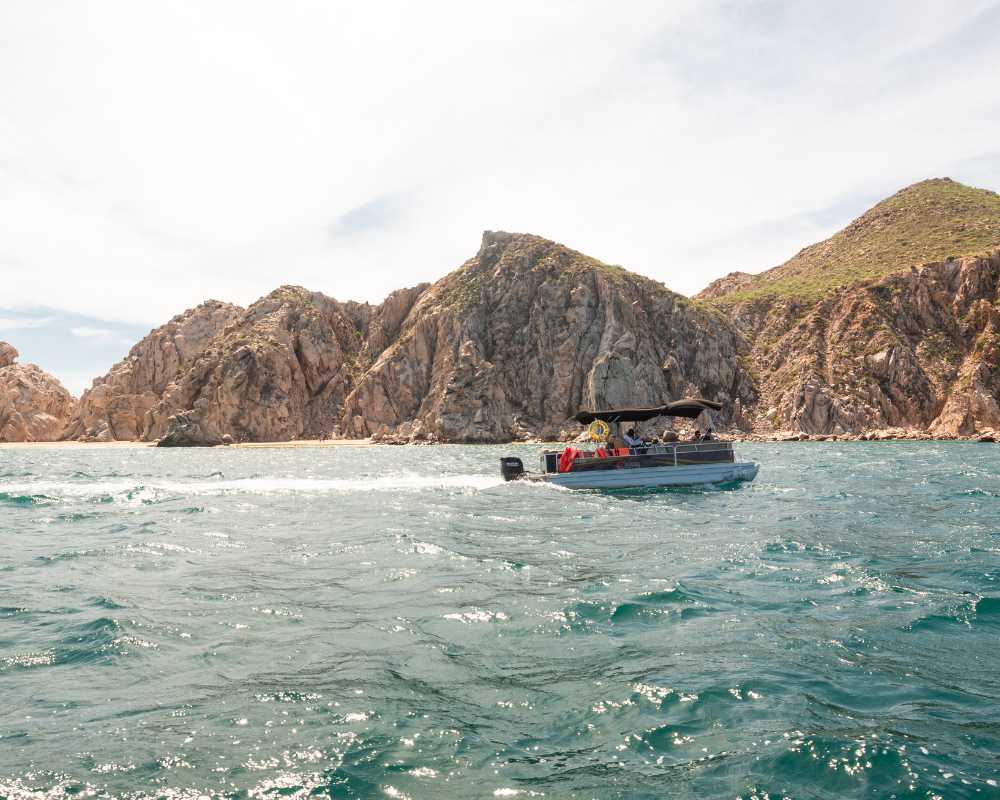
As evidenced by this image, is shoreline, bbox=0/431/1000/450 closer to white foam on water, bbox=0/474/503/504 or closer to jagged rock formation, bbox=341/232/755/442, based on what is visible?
jagged rock formation, bbox=341/232/755/442

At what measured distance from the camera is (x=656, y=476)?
34.8 meters

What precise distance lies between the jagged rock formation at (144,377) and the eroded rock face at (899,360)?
113556 millimetres

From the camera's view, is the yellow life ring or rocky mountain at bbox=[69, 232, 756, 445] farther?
rocky mountain at bbox=[69, 232, 756, 445]

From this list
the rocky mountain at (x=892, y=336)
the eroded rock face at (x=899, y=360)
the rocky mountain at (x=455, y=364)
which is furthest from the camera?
the rocky mountain at (x=455, y=364)

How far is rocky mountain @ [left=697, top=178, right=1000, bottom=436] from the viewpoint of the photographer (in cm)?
9769

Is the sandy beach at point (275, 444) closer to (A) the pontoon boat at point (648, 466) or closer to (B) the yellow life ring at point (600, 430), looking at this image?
(B) the yellow life ring at point (600, 430)

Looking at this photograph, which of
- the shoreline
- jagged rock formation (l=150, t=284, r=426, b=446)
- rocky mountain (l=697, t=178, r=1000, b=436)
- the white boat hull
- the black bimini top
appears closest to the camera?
the white boat hull

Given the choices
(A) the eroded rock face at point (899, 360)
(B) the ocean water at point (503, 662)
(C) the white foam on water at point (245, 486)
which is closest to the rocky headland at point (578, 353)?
(A) the eroded rock face at point (899, 360)

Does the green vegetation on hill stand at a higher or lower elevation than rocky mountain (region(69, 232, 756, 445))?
higher

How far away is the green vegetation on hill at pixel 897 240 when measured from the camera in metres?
121

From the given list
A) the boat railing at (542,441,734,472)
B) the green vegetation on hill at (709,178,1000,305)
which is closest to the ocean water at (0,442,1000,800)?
the boat railing at (542,441,734,472)

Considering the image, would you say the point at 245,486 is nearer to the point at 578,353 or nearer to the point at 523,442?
the point at 523,442

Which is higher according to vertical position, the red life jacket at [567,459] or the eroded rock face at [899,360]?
the eroded rock face at [899,360]

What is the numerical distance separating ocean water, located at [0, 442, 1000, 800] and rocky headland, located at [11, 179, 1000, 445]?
88.0m
